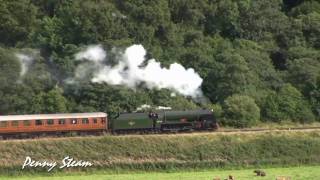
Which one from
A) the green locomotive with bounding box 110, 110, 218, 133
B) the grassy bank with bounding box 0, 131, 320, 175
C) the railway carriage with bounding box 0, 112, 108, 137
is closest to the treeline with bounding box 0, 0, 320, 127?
the green locomotive with bounding box 110, 110, 218, 133

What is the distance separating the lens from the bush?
207 ft

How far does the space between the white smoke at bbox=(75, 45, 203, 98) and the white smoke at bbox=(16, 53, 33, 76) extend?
473 cm

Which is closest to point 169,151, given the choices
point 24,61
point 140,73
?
point 140,73

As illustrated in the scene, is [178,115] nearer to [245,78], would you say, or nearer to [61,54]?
[245,78]

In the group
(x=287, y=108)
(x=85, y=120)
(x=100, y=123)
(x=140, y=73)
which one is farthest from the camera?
(x=287, y=108)

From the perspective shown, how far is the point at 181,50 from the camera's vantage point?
75.4m

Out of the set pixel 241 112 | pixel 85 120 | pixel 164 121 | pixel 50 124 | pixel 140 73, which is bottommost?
pixel 50 124

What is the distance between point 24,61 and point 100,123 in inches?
674

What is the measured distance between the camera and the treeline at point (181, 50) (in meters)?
65.9

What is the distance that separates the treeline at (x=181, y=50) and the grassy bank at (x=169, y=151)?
10.8m

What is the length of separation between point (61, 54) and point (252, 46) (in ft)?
64.5

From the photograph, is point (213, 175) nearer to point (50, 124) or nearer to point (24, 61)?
point (50, 124)

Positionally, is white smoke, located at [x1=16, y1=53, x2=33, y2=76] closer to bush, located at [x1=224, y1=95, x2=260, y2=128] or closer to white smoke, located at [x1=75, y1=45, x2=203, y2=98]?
white smoke, located at [x1=75, y1=45, x2=203, y2=98]

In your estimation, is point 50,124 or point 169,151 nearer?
point 169,151
